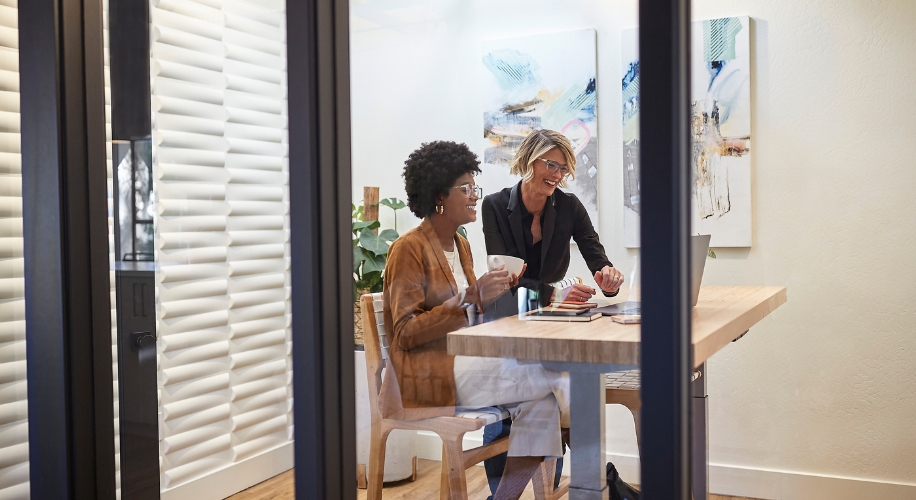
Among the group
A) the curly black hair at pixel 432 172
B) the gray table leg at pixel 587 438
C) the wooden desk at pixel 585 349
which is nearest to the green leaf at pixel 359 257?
the curly black hair at pixel 432 172

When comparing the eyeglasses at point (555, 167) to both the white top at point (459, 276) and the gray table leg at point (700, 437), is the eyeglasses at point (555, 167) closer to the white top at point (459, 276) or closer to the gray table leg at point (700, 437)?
the white top at point (459, 276)

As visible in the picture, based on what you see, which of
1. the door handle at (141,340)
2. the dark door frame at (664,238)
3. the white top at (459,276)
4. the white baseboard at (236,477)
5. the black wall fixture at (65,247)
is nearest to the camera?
the dark door frame at (664,238)

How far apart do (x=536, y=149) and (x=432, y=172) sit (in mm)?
218

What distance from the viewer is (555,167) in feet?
4.25

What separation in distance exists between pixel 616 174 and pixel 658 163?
0.08 m

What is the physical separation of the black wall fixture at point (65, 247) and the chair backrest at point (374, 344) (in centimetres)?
81

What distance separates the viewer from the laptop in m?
1.18

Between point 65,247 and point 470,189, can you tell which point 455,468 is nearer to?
point 470,189

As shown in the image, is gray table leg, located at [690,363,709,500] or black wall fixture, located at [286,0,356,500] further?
black wall fixture, located at [286,0,356,500]

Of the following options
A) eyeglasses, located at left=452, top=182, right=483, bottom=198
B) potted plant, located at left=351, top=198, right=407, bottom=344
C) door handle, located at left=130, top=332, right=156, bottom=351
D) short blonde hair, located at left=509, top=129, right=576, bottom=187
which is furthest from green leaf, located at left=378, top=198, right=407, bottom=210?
door handle, located at left=130, top=332, right=156, bottom=351

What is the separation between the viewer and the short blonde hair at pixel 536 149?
128cm

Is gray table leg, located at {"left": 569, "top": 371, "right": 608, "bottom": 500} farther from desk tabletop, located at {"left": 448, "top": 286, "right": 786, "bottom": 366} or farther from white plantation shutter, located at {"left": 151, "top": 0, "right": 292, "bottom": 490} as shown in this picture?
white plantation shutter, located at {"left": 151, "top": 0, "right": 292, "bottom": 490}

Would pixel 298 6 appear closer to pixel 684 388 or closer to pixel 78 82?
pixel 78 82

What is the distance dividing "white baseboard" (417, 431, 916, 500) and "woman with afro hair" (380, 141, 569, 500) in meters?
0.13
